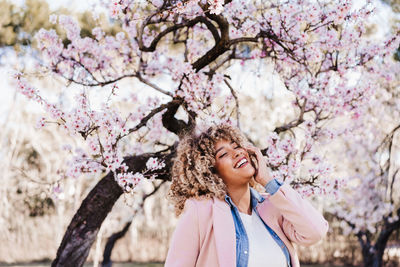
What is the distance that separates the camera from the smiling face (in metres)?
2.03

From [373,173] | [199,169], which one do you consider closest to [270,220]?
[199,169]

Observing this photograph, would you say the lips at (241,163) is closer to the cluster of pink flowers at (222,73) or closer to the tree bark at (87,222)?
the cluster of pink flowers at (222,73)

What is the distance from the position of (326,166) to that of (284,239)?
183 centimetres

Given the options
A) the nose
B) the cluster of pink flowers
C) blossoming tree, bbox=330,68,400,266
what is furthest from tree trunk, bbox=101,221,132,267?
the nose

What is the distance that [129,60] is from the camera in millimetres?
5031

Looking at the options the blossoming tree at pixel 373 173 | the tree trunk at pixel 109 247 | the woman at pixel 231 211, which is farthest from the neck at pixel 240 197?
the tree trunk at pixel 109 247

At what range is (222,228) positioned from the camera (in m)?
1.83

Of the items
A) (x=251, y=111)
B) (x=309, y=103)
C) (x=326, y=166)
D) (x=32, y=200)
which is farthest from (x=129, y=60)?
(x=32, y=200)

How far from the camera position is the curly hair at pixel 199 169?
1979 millimetres

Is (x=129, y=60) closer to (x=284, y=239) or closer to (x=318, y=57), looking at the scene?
(x=318, y=57)

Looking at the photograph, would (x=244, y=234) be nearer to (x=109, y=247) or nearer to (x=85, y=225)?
(x=85, y=225)

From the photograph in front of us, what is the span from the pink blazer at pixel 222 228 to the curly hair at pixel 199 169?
64 millimetres

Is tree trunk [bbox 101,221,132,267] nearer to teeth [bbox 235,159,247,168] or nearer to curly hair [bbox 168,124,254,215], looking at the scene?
curly hair [bbox 168,124,254,215]

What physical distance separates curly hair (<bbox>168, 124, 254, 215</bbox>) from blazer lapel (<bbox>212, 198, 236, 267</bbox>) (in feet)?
0.24
